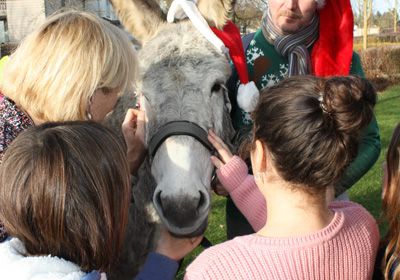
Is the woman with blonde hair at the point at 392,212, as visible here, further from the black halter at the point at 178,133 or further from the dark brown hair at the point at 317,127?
the black halter at the point at 178,133

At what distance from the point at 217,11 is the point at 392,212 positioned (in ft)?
5.69

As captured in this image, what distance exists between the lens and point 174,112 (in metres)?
2.64

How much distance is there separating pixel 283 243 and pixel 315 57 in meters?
1.55

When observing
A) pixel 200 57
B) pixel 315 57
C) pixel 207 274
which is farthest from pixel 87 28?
pixel 315 57

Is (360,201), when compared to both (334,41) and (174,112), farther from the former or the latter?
(174,112)

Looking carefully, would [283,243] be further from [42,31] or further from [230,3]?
[230,3]

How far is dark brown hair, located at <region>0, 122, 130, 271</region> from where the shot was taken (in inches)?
59.8

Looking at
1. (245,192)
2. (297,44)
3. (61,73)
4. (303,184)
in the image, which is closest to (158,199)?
(245,192)

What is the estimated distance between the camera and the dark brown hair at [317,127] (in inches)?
64.1

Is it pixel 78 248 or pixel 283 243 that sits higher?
pixel 78 248

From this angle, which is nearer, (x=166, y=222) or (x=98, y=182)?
(x=98, y=182)

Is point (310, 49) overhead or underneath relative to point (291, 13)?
underneath

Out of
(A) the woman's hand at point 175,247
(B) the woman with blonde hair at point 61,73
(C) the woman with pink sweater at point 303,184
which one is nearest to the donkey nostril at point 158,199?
(A) the woman's hand at point 175,247

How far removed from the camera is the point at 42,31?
2.16 metres
